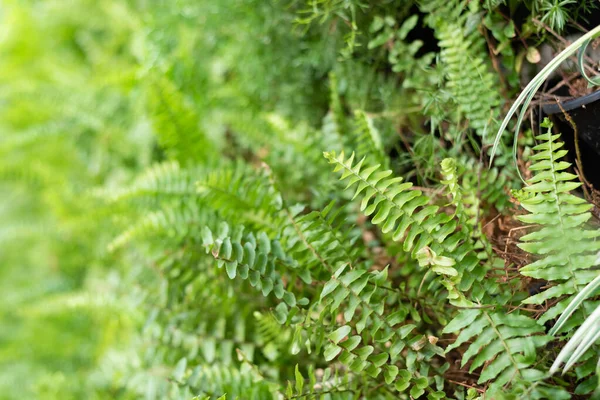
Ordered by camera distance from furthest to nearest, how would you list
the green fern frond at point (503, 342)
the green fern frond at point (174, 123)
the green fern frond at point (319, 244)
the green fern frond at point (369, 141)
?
the green fern frond at point (174, 123) → the green fern frond at point (369, 141) → the green fern frond at point (319, 244) → the green fern frond at point (503, 342)

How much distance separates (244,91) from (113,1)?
3.29ft

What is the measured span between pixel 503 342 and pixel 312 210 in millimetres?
678

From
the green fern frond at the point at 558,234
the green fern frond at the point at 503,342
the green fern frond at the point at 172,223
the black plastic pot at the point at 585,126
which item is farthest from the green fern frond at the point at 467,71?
the green fern frond at the point at 172,223

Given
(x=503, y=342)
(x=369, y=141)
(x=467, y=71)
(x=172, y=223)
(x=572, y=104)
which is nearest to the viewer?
(x=503, y=342)

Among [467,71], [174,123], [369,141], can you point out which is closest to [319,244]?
[369,141]

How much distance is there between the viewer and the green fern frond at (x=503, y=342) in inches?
25.3

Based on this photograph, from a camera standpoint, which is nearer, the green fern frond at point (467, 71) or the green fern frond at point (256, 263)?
the green fern frond at point (256, 263)

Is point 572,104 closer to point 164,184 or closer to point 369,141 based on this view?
point 369,141

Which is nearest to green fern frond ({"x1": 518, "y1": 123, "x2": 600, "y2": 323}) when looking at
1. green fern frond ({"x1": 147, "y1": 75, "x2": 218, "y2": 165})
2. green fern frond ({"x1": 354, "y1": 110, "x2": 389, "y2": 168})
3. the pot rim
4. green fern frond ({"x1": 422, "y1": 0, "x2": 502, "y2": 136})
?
the pot rim

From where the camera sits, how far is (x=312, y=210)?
127 cm

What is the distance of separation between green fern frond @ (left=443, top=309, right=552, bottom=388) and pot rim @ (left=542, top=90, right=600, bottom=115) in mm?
393

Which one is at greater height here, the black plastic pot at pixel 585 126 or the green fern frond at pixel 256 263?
the black plastic pot at pixel 585 126

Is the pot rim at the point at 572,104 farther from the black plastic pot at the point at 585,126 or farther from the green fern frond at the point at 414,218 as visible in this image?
the green fern frond at the point at 414,218

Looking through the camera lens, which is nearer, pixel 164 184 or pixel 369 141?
pixel 369 141
